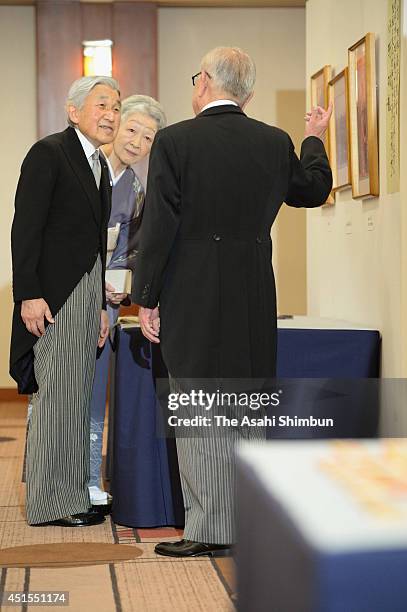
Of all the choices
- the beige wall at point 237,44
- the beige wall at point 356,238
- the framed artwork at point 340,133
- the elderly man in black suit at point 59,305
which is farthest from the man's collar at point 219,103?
the beige wall at point 237,44

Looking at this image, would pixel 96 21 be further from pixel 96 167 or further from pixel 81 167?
pixel 81 167

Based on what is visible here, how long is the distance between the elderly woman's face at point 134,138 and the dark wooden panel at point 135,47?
3397 mm

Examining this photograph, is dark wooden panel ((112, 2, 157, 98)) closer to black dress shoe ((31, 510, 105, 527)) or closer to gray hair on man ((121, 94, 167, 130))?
gray hair on man ((121, 94, 167, 130))

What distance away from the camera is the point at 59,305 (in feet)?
12.7

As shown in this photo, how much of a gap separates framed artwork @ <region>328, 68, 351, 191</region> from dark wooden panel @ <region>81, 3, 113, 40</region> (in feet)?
10.1

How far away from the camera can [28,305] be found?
12.6ft


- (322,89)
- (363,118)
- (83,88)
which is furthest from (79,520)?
(322,89)

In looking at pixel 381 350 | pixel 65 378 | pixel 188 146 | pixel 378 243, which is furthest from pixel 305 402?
pixel 188 146

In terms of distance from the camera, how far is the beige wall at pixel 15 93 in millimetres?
7859

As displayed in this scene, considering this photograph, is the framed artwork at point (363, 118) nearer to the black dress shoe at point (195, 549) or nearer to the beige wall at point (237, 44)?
the black dress shoe at point (195, 549)

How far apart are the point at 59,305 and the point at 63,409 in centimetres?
40

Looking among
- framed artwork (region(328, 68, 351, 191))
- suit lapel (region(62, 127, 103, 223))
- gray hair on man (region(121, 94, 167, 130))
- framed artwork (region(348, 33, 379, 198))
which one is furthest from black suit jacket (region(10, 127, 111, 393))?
framed artwork (region(328, 68, 351, 191))

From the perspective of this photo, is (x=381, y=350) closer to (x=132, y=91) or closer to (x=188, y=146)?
(x=188, y=146)

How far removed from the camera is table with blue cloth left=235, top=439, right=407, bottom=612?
3.27 ft
